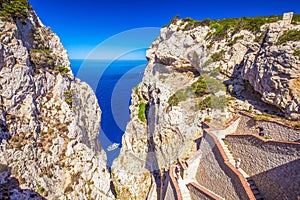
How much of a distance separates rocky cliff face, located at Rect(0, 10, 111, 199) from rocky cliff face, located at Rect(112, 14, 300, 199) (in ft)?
24.0

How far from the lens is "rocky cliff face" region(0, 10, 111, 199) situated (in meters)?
13.4

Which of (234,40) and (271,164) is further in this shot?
(234,40)

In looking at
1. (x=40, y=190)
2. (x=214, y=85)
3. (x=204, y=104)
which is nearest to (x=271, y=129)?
(x=204, y=104)

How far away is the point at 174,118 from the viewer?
1745 centimetres

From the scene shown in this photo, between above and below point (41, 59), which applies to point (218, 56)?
below

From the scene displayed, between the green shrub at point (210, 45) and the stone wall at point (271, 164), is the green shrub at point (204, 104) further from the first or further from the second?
the green shrub at point (210, 45)

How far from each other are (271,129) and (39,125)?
18.7 m

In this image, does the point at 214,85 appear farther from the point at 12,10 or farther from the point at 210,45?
the point at 12,10

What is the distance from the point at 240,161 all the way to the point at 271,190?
2.35 m

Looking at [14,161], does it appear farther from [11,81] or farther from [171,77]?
[171,77]

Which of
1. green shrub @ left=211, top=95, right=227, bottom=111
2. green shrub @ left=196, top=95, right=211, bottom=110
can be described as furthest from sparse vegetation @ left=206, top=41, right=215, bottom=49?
green shrub @ left=211, top=95, right=227, bottom=111

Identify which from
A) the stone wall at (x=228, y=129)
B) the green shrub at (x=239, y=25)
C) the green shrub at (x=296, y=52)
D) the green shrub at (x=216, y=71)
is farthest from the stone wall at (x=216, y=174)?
the green shrub at (x=239, y=25)

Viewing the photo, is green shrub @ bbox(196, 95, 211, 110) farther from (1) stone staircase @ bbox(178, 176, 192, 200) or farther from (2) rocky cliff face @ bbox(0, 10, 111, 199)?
(2) rocky cliff face @ bbox(0, 10, 111, 199)

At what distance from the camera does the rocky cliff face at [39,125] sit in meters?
13.4
